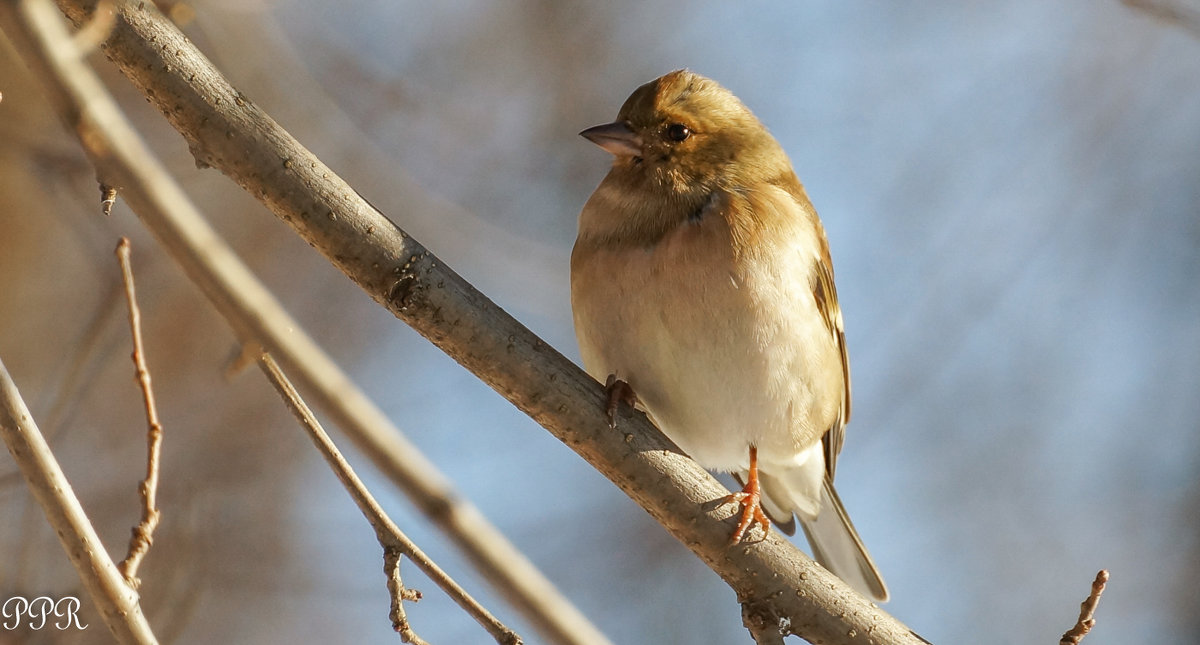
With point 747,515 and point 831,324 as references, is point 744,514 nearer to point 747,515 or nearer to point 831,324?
point 747,515

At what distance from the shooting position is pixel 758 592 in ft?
10.1

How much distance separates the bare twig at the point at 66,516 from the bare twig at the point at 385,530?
1.52ft

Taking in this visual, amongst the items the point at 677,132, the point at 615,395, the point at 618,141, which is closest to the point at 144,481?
the point at 615,395

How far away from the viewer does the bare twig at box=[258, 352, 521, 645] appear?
2400 mm

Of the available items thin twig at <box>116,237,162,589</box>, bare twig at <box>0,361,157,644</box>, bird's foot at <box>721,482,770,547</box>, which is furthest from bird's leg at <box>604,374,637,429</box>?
bare twig at <box>0,361,157,644</box>

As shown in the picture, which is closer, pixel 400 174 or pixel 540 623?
pixel 540 623

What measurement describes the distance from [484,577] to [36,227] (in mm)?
4420

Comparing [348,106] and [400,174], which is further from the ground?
[348,106]

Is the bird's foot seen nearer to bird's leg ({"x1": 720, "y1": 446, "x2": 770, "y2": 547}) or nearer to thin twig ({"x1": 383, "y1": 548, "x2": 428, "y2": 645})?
bird's leg ({"x1": 720, "y1": 446, "x2": 770, "y2": 547})

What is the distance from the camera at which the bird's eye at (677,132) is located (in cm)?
390

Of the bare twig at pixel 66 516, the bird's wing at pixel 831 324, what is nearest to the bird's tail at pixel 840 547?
the bird's wing at pixel 831 324

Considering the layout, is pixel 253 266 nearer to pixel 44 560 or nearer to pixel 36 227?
pixel 36 227

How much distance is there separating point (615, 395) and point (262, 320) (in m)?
1.39

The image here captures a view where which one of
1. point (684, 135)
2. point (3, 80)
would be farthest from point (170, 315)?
point (684, 135)
